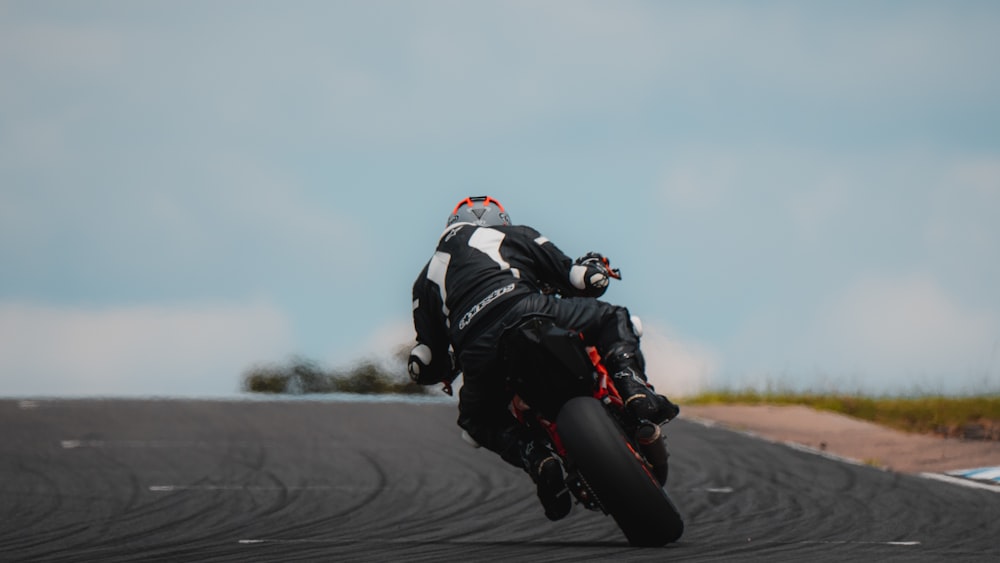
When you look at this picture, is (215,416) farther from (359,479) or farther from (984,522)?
(984,522)

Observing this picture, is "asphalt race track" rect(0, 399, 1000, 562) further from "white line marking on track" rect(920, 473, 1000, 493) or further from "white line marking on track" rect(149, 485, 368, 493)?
"white line marking on track" rect(920, 473, 1000, 493)

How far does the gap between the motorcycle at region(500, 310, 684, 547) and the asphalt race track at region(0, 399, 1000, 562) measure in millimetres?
183

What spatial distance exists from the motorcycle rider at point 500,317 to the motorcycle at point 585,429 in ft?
0.68

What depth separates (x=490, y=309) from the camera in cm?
748

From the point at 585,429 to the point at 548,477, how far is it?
60cm

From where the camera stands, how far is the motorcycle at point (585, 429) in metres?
6.89

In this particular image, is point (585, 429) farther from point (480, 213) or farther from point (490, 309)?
point (480, 213)

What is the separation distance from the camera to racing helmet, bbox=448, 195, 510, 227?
816 cm

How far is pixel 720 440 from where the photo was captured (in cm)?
1546

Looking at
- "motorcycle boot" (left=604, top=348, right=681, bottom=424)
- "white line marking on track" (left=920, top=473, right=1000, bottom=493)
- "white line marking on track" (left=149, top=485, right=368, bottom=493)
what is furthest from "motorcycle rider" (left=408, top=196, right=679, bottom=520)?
"white line marking on track" (left=920, top=473, right=1000, bottom=493)

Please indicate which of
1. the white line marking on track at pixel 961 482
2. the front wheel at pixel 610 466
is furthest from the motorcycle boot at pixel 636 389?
the white line marking on track at pixel 961 482

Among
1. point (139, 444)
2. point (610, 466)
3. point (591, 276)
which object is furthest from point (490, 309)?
point (139, 444)

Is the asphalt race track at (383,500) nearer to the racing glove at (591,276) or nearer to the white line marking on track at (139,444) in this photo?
the white line marking on track at (139,444)

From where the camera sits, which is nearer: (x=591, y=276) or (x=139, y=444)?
(x=591, y=276)
